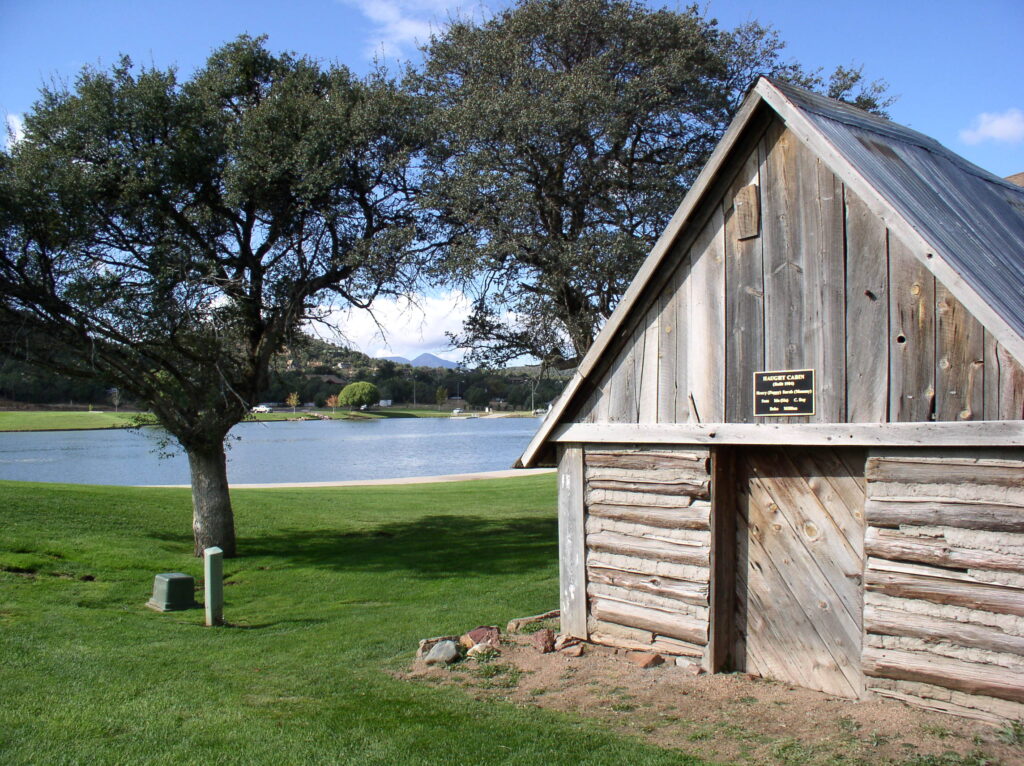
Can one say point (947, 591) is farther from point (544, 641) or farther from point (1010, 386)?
point (544, 641)

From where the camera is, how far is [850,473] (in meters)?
6.87

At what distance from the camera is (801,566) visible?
23.6ft

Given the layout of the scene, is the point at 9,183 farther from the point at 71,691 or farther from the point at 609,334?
the point at 609,334

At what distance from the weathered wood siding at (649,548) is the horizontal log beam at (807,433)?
0.63 ft

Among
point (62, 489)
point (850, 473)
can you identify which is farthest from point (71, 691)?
point (62, 489)

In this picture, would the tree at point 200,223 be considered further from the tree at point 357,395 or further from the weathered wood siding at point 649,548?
A: the tree at point 357,395

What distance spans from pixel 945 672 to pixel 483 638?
4.43 meters

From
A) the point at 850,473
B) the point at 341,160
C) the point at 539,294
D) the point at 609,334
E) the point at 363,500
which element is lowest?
the point at 363,500

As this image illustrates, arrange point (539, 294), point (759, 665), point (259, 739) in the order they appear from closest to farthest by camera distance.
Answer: point (259, 739), point (759, 665), point (539, 294)

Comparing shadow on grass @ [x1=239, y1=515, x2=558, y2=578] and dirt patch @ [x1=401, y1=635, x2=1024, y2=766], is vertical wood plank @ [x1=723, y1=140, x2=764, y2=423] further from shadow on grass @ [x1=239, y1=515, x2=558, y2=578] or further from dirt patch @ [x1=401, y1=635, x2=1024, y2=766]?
shadow on grass @ [x1=239, y1=515, x2=558, y2=578]

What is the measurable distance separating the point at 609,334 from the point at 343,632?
18.0 ft

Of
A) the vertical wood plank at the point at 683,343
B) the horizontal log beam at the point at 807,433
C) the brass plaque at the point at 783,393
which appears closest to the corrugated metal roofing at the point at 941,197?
the horizontal log beam at the point at 807,433

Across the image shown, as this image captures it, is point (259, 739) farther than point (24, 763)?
Yes

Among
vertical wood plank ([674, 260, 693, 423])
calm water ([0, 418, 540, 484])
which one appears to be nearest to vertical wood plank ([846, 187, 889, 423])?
vertical wood plank ([674, 260, 693, 423])
